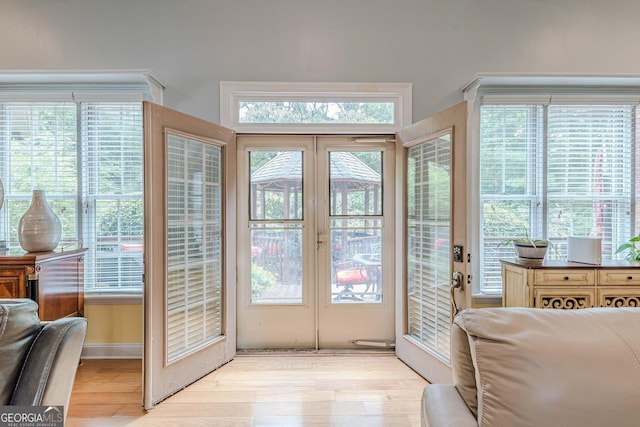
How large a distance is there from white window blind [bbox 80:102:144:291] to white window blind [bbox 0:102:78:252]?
0.14m

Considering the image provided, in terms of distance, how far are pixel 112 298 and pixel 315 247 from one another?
1880 millimetres

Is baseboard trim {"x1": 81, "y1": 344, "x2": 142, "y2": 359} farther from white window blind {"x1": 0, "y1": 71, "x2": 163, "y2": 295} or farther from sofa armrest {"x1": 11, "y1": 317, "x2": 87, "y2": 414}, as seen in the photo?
sofa armrest {"x1": 11, "y1": 317, "x2": 87, "y2": 414}

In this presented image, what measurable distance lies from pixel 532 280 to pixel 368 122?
1.86m

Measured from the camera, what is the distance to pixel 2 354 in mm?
1125

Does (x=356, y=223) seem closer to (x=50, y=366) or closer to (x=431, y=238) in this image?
(x=431, y=238)

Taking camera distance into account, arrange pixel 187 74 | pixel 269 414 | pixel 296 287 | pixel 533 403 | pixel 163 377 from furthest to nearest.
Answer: pixel 296 287 → pixel 187 74 → pixel 163 377 → pixel 269 414 → pixel 533 403

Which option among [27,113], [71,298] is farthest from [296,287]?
[27,113]

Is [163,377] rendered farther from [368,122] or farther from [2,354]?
[368,122]

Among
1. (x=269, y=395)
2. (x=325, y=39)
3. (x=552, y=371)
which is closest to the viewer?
(x=552, y=371)

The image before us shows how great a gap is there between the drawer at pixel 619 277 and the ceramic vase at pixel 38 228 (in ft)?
13.9

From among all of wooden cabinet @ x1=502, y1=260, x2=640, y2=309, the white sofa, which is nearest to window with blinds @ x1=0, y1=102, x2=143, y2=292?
the white sofa

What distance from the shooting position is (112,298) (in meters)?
2.87

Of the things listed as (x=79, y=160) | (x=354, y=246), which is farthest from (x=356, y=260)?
(x=79, y=160)

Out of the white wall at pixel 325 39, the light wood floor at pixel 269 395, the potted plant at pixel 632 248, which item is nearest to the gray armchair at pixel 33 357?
the light wood floor at pixel 269 395
